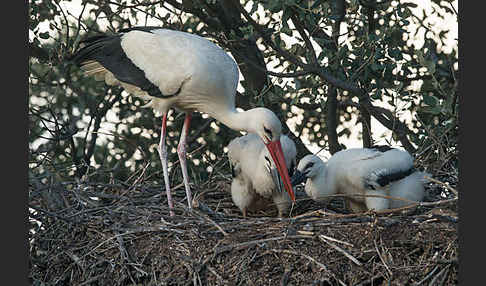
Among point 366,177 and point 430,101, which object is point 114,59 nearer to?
point 366,177

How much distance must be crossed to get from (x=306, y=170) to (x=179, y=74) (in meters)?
1.23

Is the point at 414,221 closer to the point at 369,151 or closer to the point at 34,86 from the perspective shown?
the point at 369,151

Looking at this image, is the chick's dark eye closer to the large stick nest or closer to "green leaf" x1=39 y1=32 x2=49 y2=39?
the large stick nest

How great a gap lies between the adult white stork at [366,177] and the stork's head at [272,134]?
0.52 feet

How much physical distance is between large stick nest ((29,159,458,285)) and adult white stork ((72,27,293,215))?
2.01 feet

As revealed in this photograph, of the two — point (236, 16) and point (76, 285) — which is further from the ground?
point (236, 16)

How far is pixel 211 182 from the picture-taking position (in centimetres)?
730

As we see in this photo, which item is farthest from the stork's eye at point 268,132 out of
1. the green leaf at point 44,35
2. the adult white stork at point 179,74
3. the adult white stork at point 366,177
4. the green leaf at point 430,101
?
the green leaf at point 44,35

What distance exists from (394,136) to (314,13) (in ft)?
4.77

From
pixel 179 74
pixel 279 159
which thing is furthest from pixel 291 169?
pixel 179 74

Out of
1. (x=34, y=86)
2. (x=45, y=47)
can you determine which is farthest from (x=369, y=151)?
(x=34, y=86)

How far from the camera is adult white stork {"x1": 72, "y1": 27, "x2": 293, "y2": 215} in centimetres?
633

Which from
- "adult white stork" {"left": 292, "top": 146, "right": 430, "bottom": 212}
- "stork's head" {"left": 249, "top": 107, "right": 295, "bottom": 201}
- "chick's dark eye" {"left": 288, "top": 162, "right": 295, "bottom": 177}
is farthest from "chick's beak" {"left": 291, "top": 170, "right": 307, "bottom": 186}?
"chick's dark eye" {"left": 288, "top": 162, "right": 295, "bottom": 177}

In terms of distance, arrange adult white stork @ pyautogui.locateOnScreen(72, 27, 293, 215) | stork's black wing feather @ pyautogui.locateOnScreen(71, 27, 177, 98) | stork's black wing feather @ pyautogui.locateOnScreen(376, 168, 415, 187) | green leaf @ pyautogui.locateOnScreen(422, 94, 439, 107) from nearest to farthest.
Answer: green leaf @ pyautogui.locateOnScreen(422, 94, 439, 107) → stork's black wing feather @ pyautogui.locateOnScreen(376, 168, 415, 187) → adult white stork @ pyautogui.locateOnScreen(72, 27, 293, 215) → stork's black wing feather @ pyautogui.locateOnScreen(71, 27, 177, 98)
